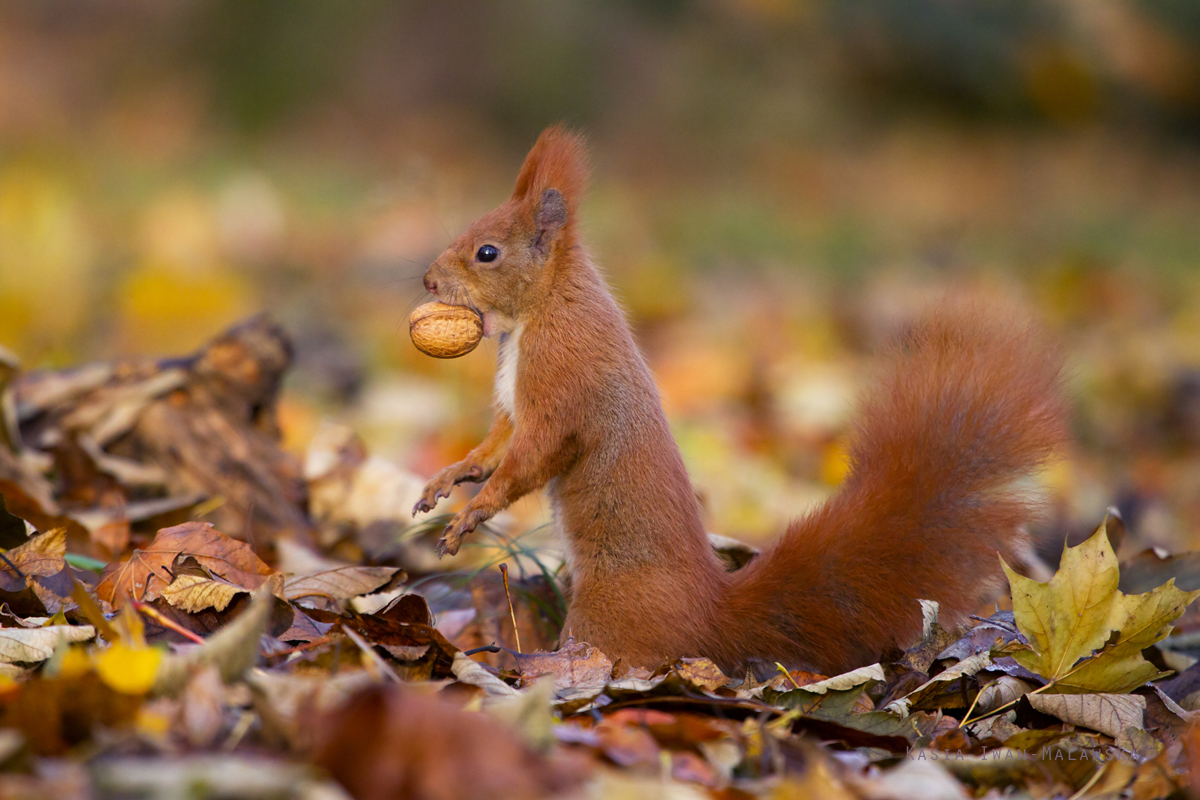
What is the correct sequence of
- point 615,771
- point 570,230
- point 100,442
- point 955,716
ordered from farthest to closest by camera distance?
1. point 100,442
2. point 570,230
3. point 955,716
4. point 615,771

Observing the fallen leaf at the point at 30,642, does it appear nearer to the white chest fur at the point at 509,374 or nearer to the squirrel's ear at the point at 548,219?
the white chest fur at the point at 509,374

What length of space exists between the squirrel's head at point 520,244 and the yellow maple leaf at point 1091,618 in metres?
1.14

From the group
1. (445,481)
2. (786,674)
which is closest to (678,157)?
(445,481)

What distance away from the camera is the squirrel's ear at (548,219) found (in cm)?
258

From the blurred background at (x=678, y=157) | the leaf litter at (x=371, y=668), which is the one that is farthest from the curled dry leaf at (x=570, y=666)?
the blurred background at (x=678, y=157)

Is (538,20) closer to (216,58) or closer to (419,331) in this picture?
(216,58)

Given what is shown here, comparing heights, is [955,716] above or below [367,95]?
below

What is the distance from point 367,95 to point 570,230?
903 cm

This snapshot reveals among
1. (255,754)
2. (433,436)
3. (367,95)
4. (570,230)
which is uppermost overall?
(367,95)

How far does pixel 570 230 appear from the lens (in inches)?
102

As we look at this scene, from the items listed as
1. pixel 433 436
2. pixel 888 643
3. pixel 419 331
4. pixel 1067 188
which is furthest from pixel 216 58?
pixel 888 643

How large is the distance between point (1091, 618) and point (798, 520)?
565 mm

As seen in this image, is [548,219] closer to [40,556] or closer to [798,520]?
[798,520]

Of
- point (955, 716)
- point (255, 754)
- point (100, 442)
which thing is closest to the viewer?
point (255, 754)
